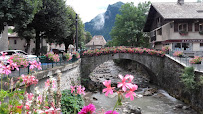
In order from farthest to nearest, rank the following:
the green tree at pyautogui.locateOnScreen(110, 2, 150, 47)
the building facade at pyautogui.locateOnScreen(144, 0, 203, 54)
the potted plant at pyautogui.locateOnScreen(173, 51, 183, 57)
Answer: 1. the green tree at pyautogui.locateOnScreen(110, 2, 150, 47)
2. the building facade at pyautogui.locateOnScreen(144, 0, 203, 54)
3. the potted plant at pyautogui.locateOnScreen(173, 51, 183, 57)

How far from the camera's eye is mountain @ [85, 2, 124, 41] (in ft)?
556

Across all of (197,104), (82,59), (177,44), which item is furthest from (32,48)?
(197,104)

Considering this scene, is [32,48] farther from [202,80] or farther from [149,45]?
[202,80]

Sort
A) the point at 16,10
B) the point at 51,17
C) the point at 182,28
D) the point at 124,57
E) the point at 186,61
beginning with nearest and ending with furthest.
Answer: the point at 16,10 < the point at 186,61 < the point at 51,17 < the point at 124,57 < the point at 182,28

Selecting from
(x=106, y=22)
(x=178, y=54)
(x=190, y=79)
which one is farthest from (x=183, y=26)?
(x=106, y=22)

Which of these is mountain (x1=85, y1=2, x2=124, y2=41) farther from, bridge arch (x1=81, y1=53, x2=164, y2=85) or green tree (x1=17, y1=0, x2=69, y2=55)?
green tree (x1=17, y1=0, x2=69, y2=55)

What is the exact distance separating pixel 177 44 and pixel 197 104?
43.4 ft

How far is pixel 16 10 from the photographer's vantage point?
40.0 ft

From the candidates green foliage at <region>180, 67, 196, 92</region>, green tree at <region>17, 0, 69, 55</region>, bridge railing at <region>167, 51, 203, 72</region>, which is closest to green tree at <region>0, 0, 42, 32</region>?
green tree at <region>17, 0, 69, 55</region>

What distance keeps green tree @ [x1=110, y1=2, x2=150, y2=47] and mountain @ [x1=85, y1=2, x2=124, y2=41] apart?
130189 mm

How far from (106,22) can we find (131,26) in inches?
5860

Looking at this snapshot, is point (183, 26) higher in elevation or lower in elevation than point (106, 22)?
lower

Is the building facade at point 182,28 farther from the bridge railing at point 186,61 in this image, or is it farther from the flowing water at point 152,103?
the flowing water at point 152,103

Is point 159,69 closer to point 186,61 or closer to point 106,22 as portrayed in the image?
point 186,61
